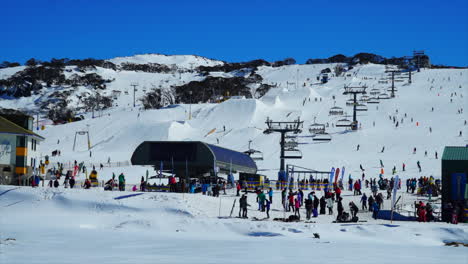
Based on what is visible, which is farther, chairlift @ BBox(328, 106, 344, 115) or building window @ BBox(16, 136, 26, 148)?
chairlift @ BBox(328, 106, 344, 115)

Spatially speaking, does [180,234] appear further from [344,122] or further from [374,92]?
[374,92]

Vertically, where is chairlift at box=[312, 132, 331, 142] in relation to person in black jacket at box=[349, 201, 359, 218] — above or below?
above

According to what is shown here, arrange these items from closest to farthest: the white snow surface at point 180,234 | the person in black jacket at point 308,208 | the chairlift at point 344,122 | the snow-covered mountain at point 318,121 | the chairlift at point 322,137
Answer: the white snow surface at point 180,234, the person in black jacket at point 308,208, the snow-covered mountain at point 318,121, the chairlift at point 322,137, the chairlift at point 344,122

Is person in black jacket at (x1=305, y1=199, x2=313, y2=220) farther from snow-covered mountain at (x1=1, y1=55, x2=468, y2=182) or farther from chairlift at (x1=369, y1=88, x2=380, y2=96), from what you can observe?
chairlift at (x1=369, y1=88, x2=380, y2=96)

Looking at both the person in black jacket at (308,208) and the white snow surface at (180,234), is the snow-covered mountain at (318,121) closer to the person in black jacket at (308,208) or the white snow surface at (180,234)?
the person in black jacket at (308,208)

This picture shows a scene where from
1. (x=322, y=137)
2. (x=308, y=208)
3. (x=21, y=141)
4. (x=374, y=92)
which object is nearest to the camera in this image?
(x=308, y=208)

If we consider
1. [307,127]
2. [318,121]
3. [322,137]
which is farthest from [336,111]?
[322,137]

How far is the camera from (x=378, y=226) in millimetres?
19984

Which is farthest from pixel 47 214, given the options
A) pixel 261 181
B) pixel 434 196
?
pixel 434 196

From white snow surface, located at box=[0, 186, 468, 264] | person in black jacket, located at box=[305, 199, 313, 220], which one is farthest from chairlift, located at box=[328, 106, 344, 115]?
person in black jacket, located at box=[305, 199, 313, 220]

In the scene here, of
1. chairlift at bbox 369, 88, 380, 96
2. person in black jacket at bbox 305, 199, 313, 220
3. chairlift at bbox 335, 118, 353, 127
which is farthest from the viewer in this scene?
chairlift at bbox 369, 88, 380, 96

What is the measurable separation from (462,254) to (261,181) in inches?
749

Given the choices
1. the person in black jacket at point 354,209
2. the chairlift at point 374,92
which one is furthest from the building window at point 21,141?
the chairlift at point 374,92

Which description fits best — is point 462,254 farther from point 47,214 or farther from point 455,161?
point 47,214
